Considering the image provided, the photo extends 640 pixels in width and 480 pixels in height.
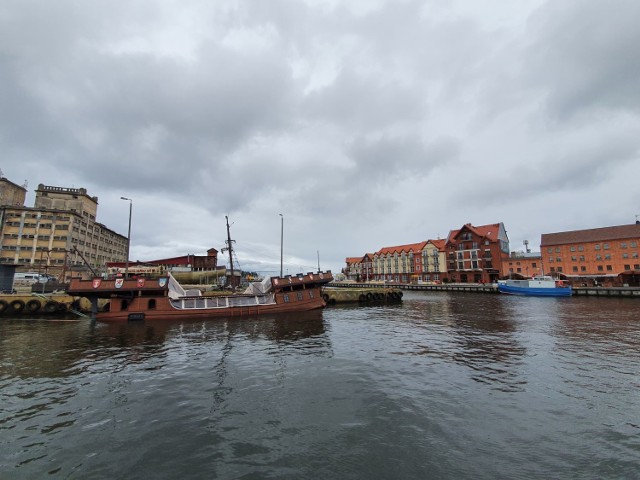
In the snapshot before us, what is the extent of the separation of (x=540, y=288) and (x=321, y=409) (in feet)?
243

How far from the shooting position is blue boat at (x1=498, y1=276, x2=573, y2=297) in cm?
6391

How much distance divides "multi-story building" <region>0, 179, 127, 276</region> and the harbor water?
8435 centimetres

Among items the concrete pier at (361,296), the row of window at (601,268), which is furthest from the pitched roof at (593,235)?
the concrete pier at (361,296)

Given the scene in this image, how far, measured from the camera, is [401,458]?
7883 millimetres

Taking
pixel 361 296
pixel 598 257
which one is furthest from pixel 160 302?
pixel 598 257

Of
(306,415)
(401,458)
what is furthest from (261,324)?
(401,458)

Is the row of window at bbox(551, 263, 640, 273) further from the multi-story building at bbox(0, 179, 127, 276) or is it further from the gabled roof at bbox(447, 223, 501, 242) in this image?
the multi-story building at bbox(0, 179, 127, 276)

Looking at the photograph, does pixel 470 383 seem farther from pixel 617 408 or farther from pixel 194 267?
pixel 194 267

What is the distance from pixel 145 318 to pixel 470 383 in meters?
32.9

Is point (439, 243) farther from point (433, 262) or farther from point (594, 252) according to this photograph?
point (594, 252)

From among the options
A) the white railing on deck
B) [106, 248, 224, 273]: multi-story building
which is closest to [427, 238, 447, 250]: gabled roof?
[106, 248, 224, 273]: multi-story building

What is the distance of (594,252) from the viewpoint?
8438cm

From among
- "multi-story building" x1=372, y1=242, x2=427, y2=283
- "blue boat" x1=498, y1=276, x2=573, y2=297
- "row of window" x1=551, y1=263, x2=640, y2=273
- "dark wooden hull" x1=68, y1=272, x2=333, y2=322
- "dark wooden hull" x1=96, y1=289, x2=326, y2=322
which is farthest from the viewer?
"multi-story building" x1=372, y1=242, x2=427, y2=283

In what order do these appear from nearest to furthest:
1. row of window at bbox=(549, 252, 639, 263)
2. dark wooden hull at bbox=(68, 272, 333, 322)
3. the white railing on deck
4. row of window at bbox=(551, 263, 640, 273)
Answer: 1. dark wooden hull at bbox=(68, 272, 333, 322)
2. the white railing on deck
3. row of window at bbox=(551, 263, 640, 273)
4. row of window at bbox=(549, 252, 639, 263)
